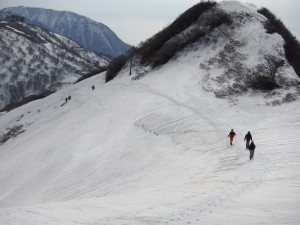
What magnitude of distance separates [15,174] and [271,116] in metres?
23.9

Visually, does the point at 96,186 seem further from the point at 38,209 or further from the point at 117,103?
the point at 117,103

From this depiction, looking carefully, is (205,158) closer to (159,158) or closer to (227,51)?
(159,158)

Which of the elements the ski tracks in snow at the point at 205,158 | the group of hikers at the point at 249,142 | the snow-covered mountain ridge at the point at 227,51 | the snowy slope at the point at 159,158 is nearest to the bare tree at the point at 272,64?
the snow-covered mountain ridge at the point at 227,51

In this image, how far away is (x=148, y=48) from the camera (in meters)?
67.1

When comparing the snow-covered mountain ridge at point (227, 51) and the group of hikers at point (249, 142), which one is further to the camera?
the snow-covered mountain ridge at point (227, 51)

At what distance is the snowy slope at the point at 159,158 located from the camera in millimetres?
16547

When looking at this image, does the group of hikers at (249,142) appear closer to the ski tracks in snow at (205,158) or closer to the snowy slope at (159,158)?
the ski tracks in snow at (205,158)

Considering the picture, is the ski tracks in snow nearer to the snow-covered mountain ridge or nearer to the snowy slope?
the snowy slope

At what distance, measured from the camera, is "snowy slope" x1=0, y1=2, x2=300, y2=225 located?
16547 millimetres

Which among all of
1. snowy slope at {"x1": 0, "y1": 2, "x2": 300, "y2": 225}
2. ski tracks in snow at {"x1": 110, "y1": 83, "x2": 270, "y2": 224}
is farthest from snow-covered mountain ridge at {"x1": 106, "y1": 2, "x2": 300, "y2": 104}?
ski tracks in snow at {"x1": 110, "y1": 83, "x2": 270, "y2": 224}

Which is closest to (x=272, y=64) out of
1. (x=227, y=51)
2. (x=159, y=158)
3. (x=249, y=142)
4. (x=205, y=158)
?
(x=227, y=51)

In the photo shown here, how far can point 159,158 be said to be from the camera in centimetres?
2895

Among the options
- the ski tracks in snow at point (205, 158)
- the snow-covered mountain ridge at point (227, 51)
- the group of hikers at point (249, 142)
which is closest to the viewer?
the ski tracks in snow at point (205, 158)

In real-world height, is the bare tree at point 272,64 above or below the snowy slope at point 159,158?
above
